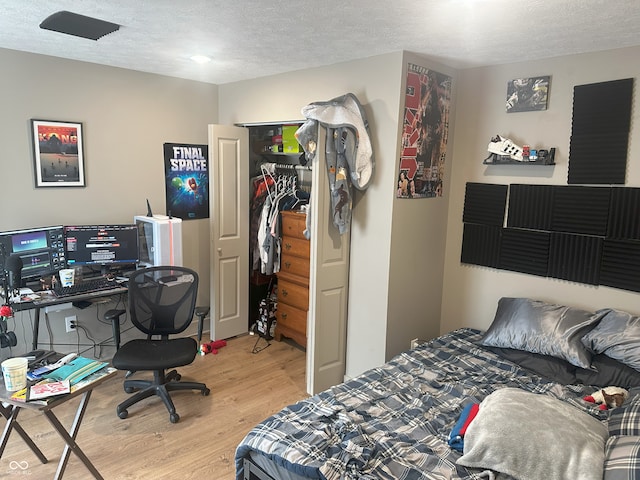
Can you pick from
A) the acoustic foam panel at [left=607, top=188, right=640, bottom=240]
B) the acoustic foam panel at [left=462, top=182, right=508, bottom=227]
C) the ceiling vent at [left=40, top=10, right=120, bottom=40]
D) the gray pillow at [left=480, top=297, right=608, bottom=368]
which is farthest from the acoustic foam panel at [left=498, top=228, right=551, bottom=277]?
the ceiling vent at [left=40, top=10, right=120, bottom=40]

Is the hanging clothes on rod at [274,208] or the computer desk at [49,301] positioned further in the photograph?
the hanging clothes on rod at [274,208]

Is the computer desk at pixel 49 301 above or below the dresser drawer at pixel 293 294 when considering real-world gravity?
above

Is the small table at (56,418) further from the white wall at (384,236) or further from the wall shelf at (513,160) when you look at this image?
the wall shelf at (513,160)

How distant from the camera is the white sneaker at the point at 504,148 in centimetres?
306

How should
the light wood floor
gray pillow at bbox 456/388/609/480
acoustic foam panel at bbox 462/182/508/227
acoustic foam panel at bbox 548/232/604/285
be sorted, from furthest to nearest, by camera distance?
1. acoustic foam panel at bbox 462/182/508/227
2. acoustic foam panel at bbox 548/232/604/285
3. the light wood floor
4. gray pillow at bbox 456/388/609/480

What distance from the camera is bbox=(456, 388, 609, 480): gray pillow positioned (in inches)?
63.3

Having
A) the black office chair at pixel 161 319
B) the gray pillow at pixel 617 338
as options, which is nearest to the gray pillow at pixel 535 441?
the gray pillow at pixel 617 338

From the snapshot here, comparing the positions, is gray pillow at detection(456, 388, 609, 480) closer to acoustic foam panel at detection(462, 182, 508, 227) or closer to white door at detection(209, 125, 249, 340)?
acoustic foam panel at detection(462, 182, 508, 227)

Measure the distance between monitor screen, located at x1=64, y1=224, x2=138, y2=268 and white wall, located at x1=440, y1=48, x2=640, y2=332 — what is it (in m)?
2.59

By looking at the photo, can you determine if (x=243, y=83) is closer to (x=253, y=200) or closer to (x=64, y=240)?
(x=253, y=200)

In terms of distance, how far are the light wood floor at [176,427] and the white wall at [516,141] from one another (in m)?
1.51

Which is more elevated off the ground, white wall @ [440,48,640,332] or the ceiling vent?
the ceiling vent

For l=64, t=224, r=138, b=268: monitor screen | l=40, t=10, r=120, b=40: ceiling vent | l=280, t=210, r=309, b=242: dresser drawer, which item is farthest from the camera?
l=280, t=210, r=309, b=242: dresser drawer

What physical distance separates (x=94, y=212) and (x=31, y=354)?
1.60 m
